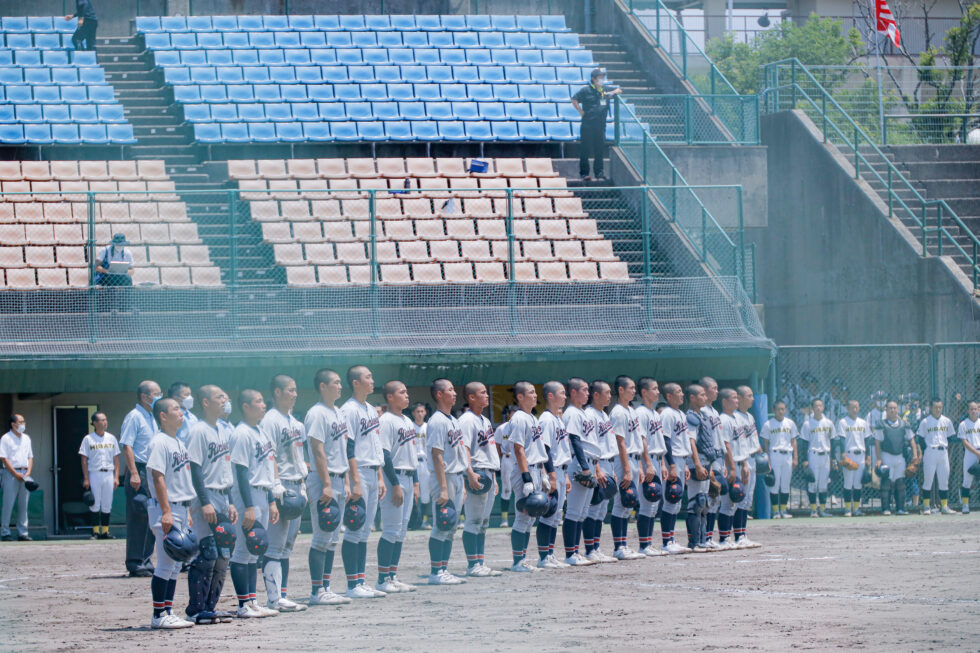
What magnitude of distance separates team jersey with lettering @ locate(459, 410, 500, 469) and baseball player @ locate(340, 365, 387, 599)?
1.29 metres

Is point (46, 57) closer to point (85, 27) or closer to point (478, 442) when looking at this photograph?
point (85, 27)

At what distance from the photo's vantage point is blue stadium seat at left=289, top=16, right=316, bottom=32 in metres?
29.8

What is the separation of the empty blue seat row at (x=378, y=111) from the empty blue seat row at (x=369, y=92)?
183 millimetres

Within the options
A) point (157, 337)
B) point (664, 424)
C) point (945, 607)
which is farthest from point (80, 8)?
point (945, 607)

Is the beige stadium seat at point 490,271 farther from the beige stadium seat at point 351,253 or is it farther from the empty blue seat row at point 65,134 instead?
the empty blue seat row at point 65,134

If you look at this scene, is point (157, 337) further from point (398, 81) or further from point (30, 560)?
point (398, 81)

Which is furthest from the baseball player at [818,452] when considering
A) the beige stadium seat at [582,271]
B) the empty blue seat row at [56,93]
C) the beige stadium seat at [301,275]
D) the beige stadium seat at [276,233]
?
the empty blue seat row at [56,93]

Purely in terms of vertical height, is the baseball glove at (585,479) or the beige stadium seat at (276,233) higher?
the beige stadium seat at (276,233)

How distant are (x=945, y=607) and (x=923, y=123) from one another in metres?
21.5

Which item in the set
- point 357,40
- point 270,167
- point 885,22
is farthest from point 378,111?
point 885,22

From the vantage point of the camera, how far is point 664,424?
1619 cm

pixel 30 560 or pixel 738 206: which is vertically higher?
pixel 738 206

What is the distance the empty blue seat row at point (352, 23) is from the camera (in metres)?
29.5

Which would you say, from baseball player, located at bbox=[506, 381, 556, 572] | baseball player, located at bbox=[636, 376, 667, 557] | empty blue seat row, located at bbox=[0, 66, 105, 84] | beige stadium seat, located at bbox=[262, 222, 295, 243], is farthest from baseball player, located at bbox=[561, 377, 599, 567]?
empty blue seat row, located at bbox=[0, 66, 105, 84]
